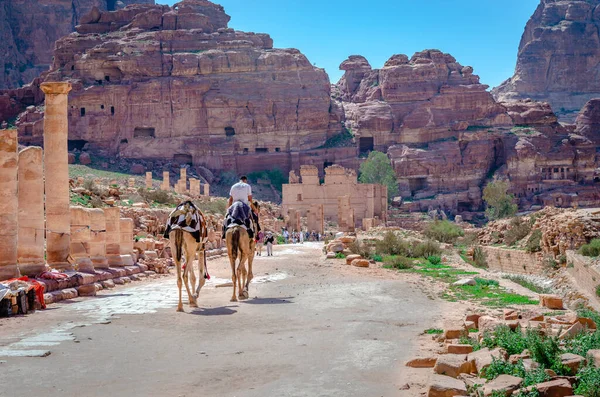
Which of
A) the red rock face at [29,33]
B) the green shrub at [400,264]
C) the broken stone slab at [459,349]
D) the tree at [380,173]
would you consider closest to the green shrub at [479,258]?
the green shrub at [400,264]

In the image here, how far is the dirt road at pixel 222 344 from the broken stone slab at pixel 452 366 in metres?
0.36

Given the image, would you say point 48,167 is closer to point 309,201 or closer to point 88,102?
point 309,201

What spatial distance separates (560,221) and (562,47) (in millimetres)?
117437

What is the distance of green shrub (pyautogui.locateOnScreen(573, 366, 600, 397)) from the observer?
573cm

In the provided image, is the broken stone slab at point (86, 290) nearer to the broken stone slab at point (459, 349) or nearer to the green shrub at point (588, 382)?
the broken stone slab at point (459, 349)

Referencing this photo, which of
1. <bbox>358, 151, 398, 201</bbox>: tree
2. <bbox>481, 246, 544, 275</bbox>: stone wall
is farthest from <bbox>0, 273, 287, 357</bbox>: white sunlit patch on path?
<bbox>358, 151, 398, 201</bbox>: tree

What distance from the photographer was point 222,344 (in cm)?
861

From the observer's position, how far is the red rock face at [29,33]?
105m

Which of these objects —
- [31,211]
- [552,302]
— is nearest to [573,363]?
[552,302]

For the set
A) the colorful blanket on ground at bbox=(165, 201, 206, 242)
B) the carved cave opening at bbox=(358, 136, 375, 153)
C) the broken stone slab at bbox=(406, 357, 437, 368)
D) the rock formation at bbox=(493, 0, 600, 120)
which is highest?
the rock formation at bbox=(493, 0, 600, 120)

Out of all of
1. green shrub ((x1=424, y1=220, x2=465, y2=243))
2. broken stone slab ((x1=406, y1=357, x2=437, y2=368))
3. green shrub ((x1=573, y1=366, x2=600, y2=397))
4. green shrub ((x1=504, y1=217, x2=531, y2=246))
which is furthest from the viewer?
green shrub ((x1=424, y1=220, x2=465, y2=243))

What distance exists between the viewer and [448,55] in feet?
311

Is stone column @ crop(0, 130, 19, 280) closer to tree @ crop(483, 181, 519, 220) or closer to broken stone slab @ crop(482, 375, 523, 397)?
broken stone slab @ crop(482, 375, 523, 397)

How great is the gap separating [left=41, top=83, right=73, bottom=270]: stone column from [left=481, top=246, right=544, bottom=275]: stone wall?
1529 cm
